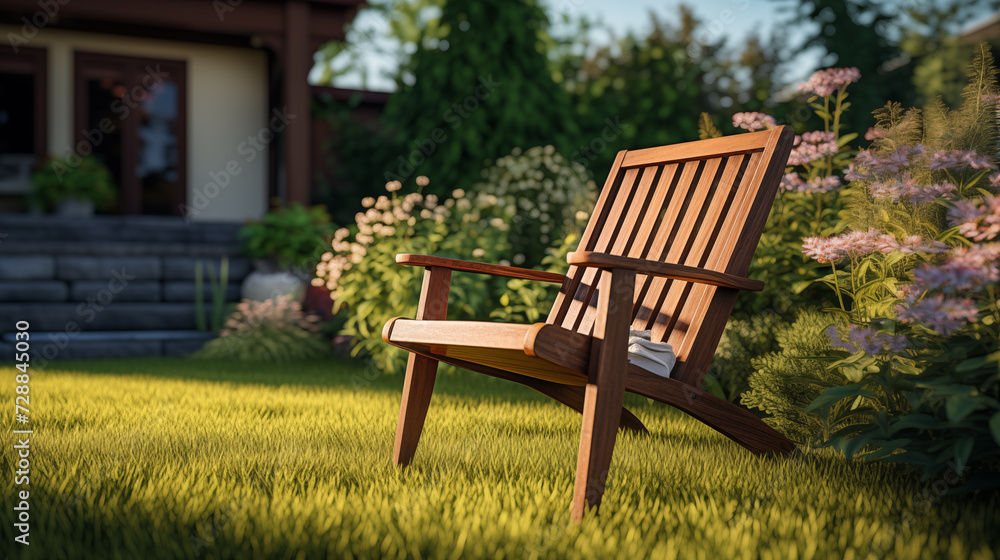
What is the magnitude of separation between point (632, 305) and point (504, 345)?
33cm

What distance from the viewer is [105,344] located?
556cm

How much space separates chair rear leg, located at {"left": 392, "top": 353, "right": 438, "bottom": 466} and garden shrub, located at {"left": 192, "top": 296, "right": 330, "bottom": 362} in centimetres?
341

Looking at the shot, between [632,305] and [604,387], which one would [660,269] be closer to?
[632,305]

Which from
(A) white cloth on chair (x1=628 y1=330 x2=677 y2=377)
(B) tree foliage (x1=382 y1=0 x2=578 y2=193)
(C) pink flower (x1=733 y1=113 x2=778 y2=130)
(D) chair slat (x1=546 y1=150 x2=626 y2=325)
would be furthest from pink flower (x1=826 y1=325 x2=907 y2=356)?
(B) tree foliage (x1=382 y1=0 x2=578 y2=193)

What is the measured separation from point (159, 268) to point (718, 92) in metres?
6.12

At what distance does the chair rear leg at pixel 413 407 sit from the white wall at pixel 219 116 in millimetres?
7007

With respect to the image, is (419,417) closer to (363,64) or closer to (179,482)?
(179,482)

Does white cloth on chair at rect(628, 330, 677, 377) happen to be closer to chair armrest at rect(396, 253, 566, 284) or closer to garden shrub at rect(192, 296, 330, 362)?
chair armrest at rect(396, 253, 566, 284)

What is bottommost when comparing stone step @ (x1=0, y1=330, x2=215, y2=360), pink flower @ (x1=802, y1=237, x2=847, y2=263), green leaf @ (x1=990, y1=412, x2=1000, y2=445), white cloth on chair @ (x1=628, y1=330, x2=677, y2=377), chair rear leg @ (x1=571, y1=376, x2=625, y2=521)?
stone step @ (x1=0, y1=330, x2=215, y2=360)

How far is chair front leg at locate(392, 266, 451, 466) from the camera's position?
230 centimetres

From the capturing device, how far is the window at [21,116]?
315 inches

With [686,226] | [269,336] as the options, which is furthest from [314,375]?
[686,226]

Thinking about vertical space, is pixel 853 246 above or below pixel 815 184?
below

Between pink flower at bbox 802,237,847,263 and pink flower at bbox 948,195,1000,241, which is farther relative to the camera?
pink flower at bbox 802,237,847,263
